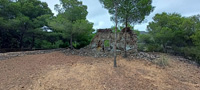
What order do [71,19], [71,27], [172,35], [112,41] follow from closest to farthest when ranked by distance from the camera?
1. [71,27]
2. [71,19]
3. [112,41]
4. [172,35]

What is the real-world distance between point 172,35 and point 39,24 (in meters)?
12.2

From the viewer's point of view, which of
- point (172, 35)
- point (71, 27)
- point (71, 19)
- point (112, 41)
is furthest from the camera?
point (172, 35)

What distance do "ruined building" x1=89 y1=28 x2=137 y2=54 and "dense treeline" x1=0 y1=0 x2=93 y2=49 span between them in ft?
3.73

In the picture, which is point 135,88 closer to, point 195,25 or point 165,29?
point 165,29

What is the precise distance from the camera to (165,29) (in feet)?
29.6

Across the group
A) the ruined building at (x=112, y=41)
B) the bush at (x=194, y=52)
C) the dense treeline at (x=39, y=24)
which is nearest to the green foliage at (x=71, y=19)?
the dense treeline at (x=39, y=24)

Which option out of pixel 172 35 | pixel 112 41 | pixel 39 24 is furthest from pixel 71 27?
pixel 172 35

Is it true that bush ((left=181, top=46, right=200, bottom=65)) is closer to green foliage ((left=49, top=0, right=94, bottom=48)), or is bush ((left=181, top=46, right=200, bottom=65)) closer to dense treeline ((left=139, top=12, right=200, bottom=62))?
dense treeline ((left=139, top=12, right=200, bottom=62))

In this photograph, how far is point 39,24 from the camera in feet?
29.8

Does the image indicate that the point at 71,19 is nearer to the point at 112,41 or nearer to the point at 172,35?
the point at 112,41

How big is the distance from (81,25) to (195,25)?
9.71 m

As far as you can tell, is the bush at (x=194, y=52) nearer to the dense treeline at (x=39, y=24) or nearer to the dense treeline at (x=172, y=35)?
the dense treeline at (x=172, y=35)

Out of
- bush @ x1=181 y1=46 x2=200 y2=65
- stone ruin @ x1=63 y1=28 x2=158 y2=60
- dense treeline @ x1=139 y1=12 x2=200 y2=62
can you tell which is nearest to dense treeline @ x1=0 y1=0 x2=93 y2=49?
stone ruin @ x1=63 y1=28 x2=158 y2=60

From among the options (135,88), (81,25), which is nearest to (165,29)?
(81,25)
